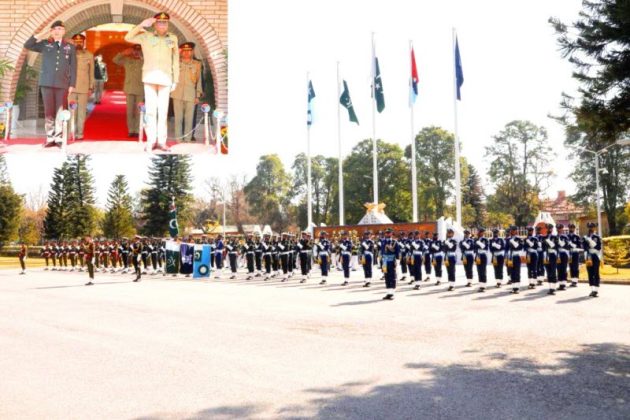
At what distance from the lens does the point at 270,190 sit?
7381cm

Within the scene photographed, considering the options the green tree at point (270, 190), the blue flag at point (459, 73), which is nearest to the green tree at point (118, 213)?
the green tree at point (270, 190)

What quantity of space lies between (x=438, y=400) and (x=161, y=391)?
2.78 metres

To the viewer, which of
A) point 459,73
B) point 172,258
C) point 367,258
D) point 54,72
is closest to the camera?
point 367,258

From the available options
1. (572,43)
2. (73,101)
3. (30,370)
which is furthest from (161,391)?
(73,101)

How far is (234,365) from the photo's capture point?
6.89 m

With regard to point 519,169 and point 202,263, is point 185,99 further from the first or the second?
point 519,169

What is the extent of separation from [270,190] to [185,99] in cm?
4730

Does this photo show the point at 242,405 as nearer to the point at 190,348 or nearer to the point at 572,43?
the point at 190,348

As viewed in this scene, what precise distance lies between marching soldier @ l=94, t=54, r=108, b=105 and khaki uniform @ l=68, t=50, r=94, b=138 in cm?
17

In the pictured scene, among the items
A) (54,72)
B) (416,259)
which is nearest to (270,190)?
(54,72)

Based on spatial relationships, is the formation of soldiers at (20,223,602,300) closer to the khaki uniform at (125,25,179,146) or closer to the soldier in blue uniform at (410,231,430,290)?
the soldier in blue uniform at (410,231,430,290)

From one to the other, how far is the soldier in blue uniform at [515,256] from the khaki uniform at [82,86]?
19.1 m

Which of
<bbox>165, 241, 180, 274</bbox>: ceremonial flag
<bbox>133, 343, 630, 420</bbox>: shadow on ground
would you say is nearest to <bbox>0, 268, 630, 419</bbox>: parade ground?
<bbox>133, 343, 630, 420</bbox>: shadow on ground

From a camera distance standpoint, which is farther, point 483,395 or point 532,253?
point 532,253
